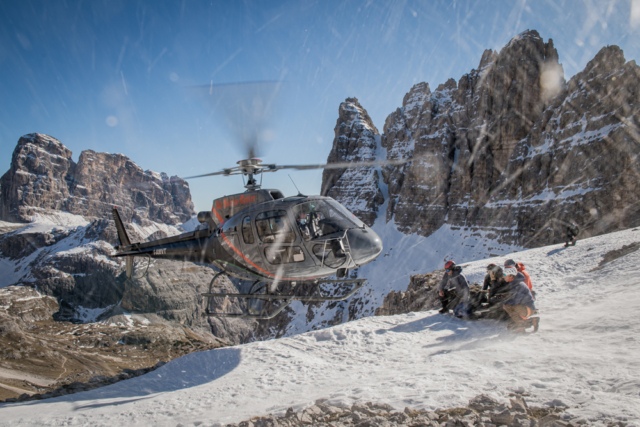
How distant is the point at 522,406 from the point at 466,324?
5.49 meters

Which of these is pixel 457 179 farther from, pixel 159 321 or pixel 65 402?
pixel 159 321

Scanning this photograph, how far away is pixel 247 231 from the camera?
30.1 ft

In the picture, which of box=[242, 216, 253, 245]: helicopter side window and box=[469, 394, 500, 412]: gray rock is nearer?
box=[469, 394, 500, 412]: gray rock

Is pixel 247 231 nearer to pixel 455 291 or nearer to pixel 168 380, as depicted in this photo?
pixel 168 380

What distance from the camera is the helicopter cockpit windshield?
8.27 meters

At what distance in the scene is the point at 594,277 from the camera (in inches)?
498

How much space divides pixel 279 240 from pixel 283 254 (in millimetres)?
401

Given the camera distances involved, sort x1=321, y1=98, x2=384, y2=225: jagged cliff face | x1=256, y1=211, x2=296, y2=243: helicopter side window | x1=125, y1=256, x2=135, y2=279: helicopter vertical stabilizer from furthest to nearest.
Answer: x1=321, y1=98, x2=384, y2=225: jagged cliff face → x1=125, y1=256, x2=135, y2=279: helicopter vertical stabilizer → x1=256, y1=211, x2=296, y2=243: helicopter side window

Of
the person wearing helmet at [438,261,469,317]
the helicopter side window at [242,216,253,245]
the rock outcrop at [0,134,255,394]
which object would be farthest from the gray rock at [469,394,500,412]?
the rock outcrop at [0,134,255,394]

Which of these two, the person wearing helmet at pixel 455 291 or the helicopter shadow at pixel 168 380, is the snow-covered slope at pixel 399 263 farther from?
the helicopter shadow at pixel 168 380

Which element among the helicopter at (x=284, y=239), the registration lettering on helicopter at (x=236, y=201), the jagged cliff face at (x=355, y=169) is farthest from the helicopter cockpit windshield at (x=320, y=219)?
the jagged cliff face at (x=355, y=169)

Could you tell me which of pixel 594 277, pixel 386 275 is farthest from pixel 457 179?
pixel 594 277

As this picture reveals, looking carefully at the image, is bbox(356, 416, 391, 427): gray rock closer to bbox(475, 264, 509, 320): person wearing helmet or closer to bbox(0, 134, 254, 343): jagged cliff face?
bbox(475, 264, 509, 320): person wearing helmet

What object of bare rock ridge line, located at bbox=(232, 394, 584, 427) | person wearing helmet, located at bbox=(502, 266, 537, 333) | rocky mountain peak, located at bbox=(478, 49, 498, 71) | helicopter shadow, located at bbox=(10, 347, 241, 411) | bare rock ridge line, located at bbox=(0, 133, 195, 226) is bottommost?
helicopter shadow, located at bbox=(10, 347, 241, 411)
